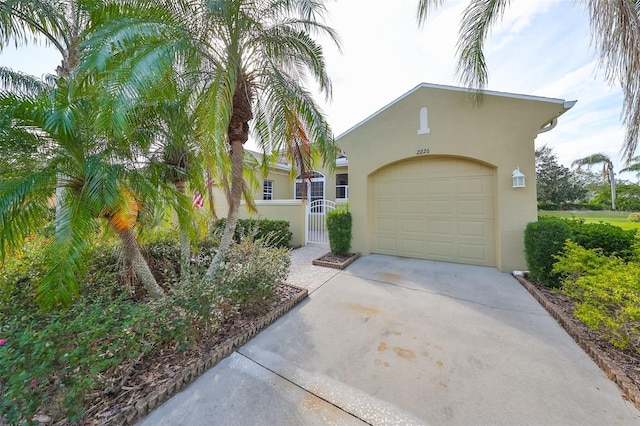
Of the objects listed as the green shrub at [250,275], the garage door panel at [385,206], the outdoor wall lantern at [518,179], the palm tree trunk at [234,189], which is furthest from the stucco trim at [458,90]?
the green shrub at [250,275]

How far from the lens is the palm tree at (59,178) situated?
8.61 ft

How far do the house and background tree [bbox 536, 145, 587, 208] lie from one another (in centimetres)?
2376

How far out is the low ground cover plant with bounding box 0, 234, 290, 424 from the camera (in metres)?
1.88

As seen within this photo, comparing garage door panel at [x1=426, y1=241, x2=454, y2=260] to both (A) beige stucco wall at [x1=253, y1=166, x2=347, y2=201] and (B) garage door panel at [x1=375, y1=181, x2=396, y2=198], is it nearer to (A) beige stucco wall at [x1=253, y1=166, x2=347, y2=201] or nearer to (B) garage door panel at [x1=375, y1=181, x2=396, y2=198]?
(B) garage door panel at [x1=375, y1=181, x2=396, y2=198]

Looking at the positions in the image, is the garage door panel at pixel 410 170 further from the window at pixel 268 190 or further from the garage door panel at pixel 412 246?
the window at pixel 268 190

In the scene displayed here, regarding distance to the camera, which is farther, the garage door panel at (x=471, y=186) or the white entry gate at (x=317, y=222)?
the white entry gate at (x=317, y=222)

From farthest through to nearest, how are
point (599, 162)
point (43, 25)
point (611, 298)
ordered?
point (599, 162) → point (43, 25) → point (611, 298)

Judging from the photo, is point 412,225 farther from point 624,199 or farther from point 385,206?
point 624,199

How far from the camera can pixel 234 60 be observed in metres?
4.34

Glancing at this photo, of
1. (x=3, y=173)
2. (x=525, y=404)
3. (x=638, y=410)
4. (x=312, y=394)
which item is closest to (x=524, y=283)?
(x=638, y=410)

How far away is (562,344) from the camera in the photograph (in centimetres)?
321

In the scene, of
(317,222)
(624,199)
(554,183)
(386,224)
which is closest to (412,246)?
(386,224)

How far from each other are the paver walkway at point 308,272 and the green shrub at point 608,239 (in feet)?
18.7

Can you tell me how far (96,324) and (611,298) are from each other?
6167 millimetres
